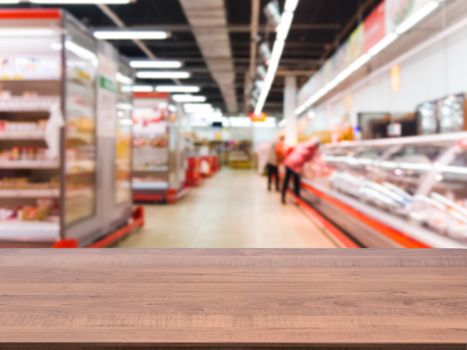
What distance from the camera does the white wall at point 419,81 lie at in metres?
8.38

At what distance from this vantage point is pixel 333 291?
4.28ft

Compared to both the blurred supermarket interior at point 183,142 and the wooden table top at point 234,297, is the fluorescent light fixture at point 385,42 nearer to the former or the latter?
the blurred supermarket interior at point 183,142

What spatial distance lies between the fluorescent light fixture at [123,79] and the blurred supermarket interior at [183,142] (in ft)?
0.05

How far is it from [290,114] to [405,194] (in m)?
14.1

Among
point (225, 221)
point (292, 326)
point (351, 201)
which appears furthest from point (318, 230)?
point (292, 326)

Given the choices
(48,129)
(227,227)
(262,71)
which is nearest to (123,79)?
(48,129)

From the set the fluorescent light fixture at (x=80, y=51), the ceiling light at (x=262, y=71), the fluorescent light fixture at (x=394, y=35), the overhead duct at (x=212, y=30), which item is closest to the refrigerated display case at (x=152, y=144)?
the overhead duct at (x=212, y=30)

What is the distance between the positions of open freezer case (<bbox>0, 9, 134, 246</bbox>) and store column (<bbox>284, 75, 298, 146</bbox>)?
13.3 meters

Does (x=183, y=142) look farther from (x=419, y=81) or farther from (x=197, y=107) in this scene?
(x=197, y=107)

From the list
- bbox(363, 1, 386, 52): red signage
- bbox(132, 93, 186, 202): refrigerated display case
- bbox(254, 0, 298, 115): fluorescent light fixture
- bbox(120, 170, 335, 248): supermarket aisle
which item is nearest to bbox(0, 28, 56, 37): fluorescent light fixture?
bbox(120, 170, 335, 248): supermarket aisle

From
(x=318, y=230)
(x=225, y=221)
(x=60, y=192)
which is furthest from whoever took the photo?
(x=225, y=221)

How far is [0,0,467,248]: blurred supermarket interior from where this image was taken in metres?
4.52

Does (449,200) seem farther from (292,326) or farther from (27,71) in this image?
(27,71)

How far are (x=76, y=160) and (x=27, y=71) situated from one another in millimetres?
1096
